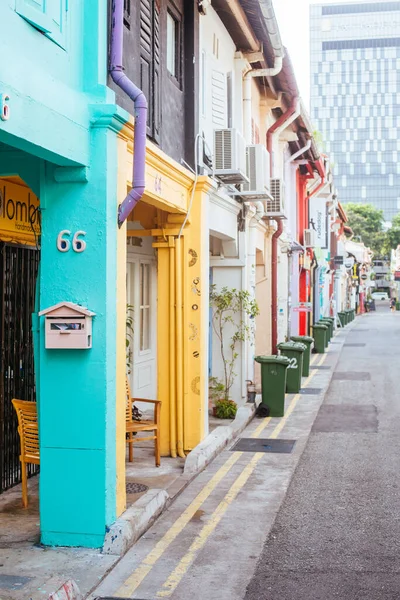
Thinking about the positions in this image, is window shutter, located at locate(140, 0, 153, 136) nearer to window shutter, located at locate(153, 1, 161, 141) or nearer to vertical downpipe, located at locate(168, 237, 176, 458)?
window shutter, located at locate(153, 1, 161, 141)

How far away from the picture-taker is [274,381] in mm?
12750

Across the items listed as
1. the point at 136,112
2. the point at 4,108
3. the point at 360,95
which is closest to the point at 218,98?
the point at 136,112

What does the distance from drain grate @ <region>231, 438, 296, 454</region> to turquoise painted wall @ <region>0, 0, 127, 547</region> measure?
14.3 ft

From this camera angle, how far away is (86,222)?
604cm

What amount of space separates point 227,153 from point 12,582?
6.75 metres

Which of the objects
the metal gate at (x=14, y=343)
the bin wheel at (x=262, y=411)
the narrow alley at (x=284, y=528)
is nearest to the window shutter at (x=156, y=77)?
the metal gate at (x=14, y=343)

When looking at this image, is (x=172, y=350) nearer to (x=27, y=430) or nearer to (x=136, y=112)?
(x=27, y=430)

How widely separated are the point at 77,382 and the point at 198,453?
3.21 meters

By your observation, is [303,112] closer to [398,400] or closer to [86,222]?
[398,400]

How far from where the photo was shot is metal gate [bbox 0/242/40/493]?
777 cm

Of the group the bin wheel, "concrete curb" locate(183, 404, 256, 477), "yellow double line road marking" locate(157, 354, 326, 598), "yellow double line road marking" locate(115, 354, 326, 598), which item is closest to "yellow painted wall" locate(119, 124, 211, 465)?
"concrete curb" locate(183, 404, 256, 477)

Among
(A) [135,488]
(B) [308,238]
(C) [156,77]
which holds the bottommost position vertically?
(A) [135,488]

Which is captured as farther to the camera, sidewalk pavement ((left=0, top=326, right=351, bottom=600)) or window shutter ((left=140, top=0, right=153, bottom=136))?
window shutter ((left=140, top=0, right=153, bottom=136))

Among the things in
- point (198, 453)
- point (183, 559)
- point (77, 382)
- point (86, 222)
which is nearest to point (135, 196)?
point (86, 222)
